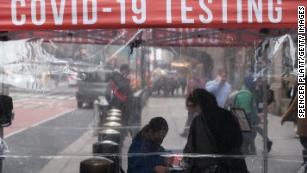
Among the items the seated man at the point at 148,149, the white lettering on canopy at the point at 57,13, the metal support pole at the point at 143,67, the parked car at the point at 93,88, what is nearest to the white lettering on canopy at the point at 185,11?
the white lettering on canopy at the point at 57,13

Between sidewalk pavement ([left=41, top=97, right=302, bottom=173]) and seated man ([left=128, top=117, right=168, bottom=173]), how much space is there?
342 mm

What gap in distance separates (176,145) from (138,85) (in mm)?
1634

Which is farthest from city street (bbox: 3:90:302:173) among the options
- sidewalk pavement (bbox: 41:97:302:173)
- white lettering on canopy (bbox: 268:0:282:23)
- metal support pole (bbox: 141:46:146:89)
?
white lettering on canopy (bbox: 268:0:282:23)

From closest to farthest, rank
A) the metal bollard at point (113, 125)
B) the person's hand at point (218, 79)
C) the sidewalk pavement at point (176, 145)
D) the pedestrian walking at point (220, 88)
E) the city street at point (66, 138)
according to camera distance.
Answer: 1. the sidewalk pavement at point (176, 145)
2. the city street at point (66, 138)
3. the metal bollard at point (113, 125)
4. the pedestrian walking at point (220, 88)
5. the person's hand at point (218, 79)

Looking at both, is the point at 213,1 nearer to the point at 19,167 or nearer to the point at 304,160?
the point at 304,160

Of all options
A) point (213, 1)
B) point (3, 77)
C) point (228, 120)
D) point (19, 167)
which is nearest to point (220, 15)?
point (213, 1)

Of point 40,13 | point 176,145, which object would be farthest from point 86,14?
point 176,145

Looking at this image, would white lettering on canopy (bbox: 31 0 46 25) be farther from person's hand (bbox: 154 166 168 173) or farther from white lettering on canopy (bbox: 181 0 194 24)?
person's hand (bbox: 154 166 168 173)

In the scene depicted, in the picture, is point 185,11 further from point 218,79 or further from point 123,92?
point 218,79

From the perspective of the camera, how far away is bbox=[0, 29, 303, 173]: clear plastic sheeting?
645cm

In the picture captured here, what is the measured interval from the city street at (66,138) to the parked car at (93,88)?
20.9 inches

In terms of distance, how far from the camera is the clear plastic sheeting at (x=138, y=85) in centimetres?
645

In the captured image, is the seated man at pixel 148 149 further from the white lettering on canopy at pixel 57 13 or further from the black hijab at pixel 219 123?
the white lettering on canopy at pixel 57 13

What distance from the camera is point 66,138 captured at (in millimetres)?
12562
